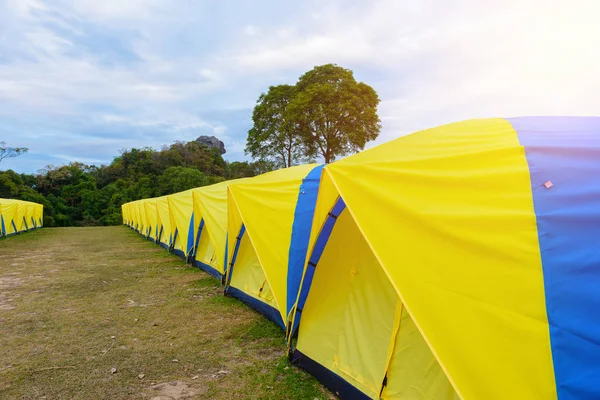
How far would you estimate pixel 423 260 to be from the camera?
2271mm

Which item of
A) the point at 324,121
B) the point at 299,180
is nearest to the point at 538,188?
the point at 299,180

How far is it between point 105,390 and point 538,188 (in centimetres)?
420

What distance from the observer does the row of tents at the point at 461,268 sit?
1743 millimetres

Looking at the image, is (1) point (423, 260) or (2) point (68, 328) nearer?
(1) point (423, 260)

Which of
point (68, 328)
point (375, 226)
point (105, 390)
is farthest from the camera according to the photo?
point (68, 328)

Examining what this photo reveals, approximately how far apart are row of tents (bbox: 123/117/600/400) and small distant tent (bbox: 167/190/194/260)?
7151mm

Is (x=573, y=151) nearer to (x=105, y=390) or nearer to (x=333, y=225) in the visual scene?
(x=333, y=225)

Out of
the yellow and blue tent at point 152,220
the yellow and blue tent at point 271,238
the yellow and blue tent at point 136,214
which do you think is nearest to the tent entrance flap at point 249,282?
the yellow and blue tent at point 271,238

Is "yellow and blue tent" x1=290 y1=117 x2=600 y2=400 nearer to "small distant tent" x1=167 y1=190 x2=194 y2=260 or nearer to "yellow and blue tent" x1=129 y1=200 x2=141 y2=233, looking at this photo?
"small distant tent" x1=167 y1=190 x2=194 y2=260

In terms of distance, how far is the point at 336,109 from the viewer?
74.6 ft

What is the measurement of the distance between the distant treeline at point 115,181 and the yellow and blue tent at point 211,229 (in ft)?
87.8

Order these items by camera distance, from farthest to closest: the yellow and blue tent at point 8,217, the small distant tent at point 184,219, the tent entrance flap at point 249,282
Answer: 1. the yellow and blue tent at point 8,217
2. the small distant tent at point 184,219
3. the tent entrance flap at point 249,282

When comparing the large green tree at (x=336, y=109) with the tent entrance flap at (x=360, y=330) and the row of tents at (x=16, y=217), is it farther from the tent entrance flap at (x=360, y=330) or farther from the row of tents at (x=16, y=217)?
the tent entrance flap at (x=360, y=330)

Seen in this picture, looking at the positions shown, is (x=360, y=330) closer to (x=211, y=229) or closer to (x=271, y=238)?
(x=271, y=238)
